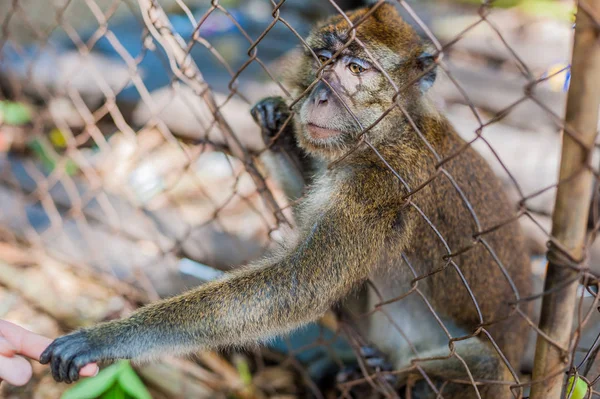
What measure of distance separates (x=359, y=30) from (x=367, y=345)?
5.55ft

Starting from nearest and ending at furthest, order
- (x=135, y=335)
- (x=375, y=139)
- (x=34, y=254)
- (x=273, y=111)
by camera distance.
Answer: (x=135, y=335) < (x=375, y=139) < (x=273, y=111) < (x=34, y=254)

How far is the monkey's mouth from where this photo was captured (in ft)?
8.23

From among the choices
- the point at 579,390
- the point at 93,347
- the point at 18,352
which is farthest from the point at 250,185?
the point at 579,390

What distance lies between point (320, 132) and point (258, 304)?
82 centimetres

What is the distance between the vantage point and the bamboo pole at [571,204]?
135 cm

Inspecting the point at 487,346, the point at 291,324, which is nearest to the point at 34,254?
the point at 291,324

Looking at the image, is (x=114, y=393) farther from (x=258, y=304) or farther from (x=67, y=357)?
Result: (x=258, y=304)

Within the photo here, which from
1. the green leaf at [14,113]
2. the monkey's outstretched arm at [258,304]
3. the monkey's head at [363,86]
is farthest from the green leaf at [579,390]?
the green leaf at [14,113]

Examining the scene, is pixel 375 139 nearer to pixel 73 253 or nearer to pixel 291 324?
pixel 291 324

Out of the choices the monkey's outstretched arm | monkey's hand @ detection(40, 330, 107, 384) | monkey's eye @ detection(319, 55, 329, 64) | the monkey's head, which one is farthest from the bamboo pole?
monkey's hand @ detection(40, 330, 107, 384)

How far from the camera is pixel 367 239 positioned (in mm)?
2318

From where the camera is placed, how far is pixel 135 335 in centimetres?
239

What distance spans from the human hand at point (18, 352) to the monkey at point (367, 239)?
0.31ft

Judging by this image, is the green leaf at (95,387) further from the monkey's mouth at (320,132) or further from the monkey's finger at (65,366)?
the monkey's mouth at (320,132)
